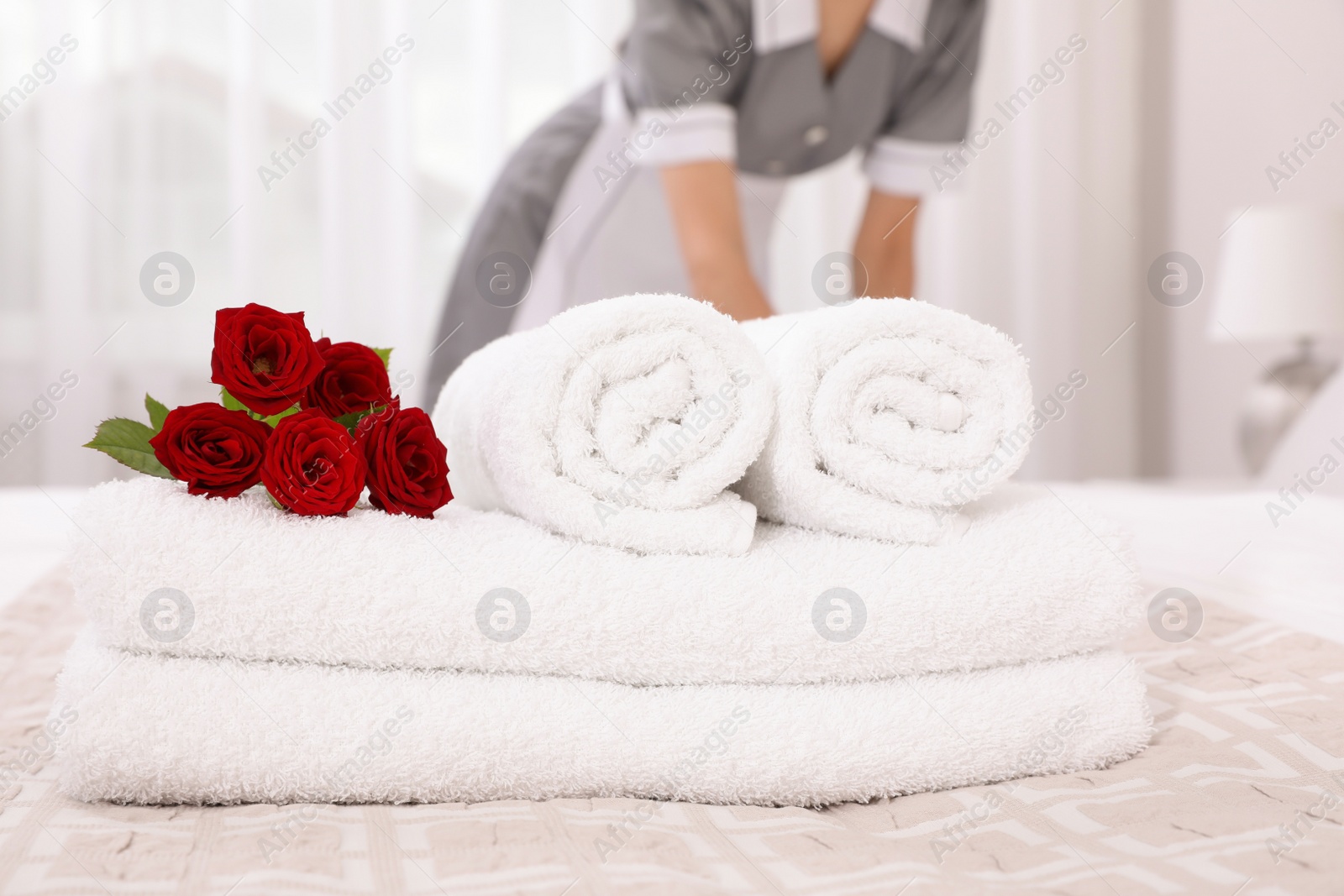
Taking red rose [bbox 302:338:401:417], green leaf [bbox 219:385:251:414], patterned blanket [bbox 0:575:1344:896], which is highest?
red rose [bbox 302:338:401:417]

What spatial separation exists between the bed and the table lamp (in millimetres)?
1603

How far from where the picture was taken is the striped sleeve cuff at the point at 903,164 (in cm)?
215

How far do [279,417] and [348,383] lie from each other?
2.0 inches

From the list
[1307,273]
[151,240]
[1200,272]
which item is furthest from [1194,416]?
[151,240]

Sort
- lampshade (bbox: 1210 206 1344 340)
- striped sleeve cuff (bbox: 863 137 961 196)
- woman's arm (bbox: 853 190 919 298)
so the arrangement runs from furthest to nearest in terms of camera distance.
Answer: woman's arm (bbox: 853 190 919 298), striped sleeve cuff (bbox: 863 137 961 196), lampshade (bbox: 1210 206 1344 340)

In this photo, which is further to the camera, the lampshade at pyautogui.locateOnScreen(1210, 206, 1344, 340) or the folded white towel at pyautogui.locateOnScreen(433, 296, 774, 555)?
the lampshade at pyautogui.locateOnScreen(1210, 206, 1344, 340)

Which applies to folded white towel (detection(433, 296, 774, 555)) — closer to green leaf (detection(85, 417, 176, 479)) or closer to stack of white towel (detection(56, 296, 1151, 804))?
stack of white towel (detection(56, 296, 1151, 804))

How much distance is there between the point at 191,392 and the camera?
8.04 feet

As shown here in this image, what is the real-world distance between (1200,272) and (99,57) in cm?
288

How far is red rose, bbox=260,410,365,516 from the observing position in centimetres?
54

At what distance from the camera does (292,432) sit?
0.55m

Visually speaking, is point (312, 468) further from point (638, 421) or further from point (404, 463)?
point (638, 421)

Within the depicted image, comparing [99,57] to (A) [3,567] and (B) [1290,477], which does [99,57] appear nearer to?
(A) [3,567]

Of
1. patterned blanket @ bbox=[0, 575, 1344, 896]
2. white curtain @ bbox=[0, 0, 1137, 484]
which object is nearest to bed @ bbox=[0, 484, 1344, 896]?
patterned blanket @ bbox=[0, 575, 1344, 896]
